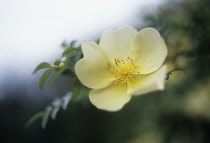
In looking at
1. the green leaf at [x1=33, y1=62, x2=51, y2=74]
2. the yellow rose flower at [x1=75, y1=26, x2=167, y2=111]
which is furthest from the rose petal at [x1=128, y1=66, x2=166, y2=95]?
the green leaf at [x1=33, y1=62, x2=51, y2=74]

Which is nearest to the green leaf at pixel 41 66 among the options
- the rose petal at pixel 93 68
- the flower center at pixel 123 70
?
the rose petal at pixel 93 68

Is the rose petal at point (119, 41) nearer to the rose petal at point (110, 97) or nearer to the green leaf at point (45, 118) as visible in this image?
the rose petal at point (110, 97)

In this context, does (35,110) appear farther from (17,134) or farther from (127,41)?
(127,41)

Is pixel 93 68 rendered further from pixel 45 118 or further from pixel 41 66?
pixel 45 118

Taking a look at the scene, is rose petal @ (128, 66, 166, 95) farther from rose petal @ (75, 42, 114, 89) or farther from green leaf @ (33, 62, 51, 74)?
green leaf @ (33, 62, 51, 74)

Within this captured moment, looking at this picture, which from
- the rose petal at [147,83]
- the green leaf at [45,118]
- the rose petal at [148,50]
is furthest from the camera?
the green leaf at [45,118]

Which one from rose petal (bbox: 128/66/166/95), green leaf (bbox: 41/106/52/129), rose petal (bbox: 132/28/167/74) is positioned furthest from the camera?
green leaf (bbox: 41/106/52/129)

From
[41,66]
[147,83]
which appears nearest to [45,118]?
[41,66]

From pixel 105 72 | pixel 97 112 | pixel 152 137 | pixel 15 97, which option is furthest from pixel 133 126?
pixel 15 97
